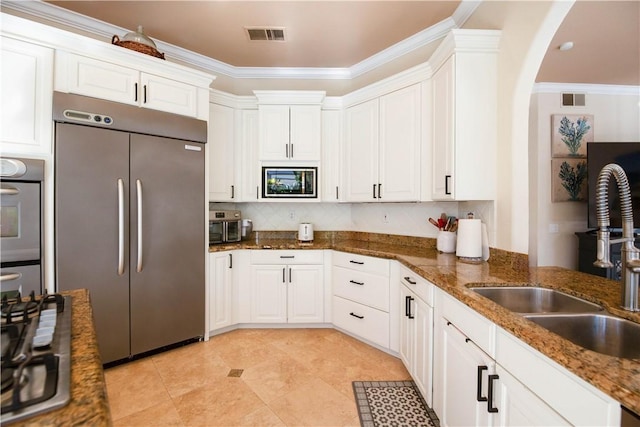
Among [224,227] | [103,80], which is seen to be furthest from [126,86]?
[224,227]

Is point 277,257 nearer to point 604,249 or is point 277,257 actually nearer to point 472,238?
point 472,238

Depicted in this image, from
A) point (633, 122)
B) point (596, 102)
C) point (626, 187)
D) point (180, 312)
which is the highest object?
point (596, 102)

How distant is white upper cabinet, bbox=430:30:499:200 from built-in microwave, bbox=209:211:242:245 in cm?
218

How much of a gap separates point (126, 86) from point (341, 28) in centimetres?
195

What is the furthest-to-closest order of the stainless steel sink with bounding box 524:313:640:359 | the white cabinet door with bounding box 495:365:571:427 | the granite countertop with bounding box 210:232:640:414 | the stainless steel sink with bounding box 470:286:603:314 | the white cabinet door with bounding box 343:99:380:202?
the white cabinet door with bounding box 343:99:380:202
the stainless steel sink with bounding box 470:286:603:314
the stainless steel sink with bounding box 524:313:640:359
the white cabinet door with bounding box 495:365:571:427
the granite countertop with bounding box 210:232:640:414

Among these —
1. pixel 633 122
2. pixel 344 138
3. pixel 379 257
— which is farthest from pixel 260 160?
pixel 633 122

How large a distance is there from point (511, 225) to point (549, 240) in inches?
105

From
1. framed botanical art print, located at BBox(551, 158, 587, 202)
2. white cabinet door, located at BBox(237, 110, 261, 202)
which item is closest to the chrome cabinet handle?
white cabinet door, located at BBox(237, 110, 261, 202)

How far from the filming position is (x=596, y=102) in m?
3.95

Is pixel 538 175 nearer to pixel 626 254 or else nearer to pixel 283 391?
pixel 626 254

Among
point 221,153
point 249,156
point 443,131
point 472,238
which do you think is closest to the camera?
point 472,238

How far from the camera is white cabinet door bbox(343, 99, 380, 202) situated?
293cm

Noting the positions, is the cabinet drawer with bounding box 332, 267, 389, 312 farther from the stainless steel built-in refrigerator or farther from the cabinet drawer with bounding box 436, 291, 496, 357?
the stainless steel built-in refrigerator

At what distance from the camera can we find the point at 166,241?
97.7 inches
